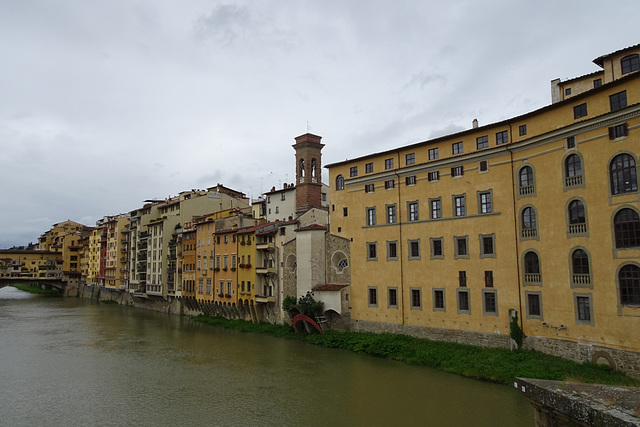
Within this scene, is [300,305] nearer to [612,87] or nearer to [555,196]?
[555,196]

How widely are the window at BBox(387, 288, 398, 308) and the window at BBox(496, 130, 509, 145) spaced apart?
13.3 m

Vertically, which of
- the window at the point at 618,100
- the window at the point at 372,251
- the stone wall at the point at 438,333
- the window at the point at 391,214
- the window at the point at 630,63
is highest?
the window at the point at 630,63

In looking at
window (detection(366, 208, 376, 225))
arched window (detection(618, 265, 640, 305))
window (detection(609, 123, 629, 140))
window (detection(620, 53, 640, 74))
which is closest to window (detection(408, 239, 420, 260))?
window (detection(366, 208, 376, 225))

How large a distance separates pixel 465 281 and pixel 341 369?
10.3m

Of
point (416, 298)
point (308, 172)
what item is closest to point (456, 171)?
point (416, 298)

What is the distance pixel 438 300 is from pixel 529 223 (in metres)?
8.54

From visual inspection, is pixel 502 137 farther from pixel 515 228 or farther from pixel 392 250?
pixel 392 250

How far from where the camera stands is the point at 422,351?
29688 millimetres

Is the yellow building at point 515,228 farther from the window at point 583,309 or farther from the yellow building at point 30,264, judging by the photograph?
the yellow building at point 30,264

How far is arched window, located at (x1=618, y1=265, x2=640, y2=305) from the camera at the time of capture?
21087 millimetres

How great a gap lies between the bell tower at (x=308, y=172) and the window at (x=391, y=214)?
15.6 metres

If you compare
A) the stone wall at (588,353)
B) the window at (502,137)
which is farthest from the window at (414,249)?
the stone wall at (588,353)

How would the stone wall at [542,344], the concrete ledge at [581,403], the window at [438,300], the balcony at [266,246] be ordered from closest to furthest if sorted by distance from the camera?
1. the concrete ledge at [581,403]
2. the stone wall at [542,344]
3. the window at [438,300]
4. the balcony at [266,246]

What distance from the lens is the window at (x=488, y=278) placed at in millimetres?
28672
